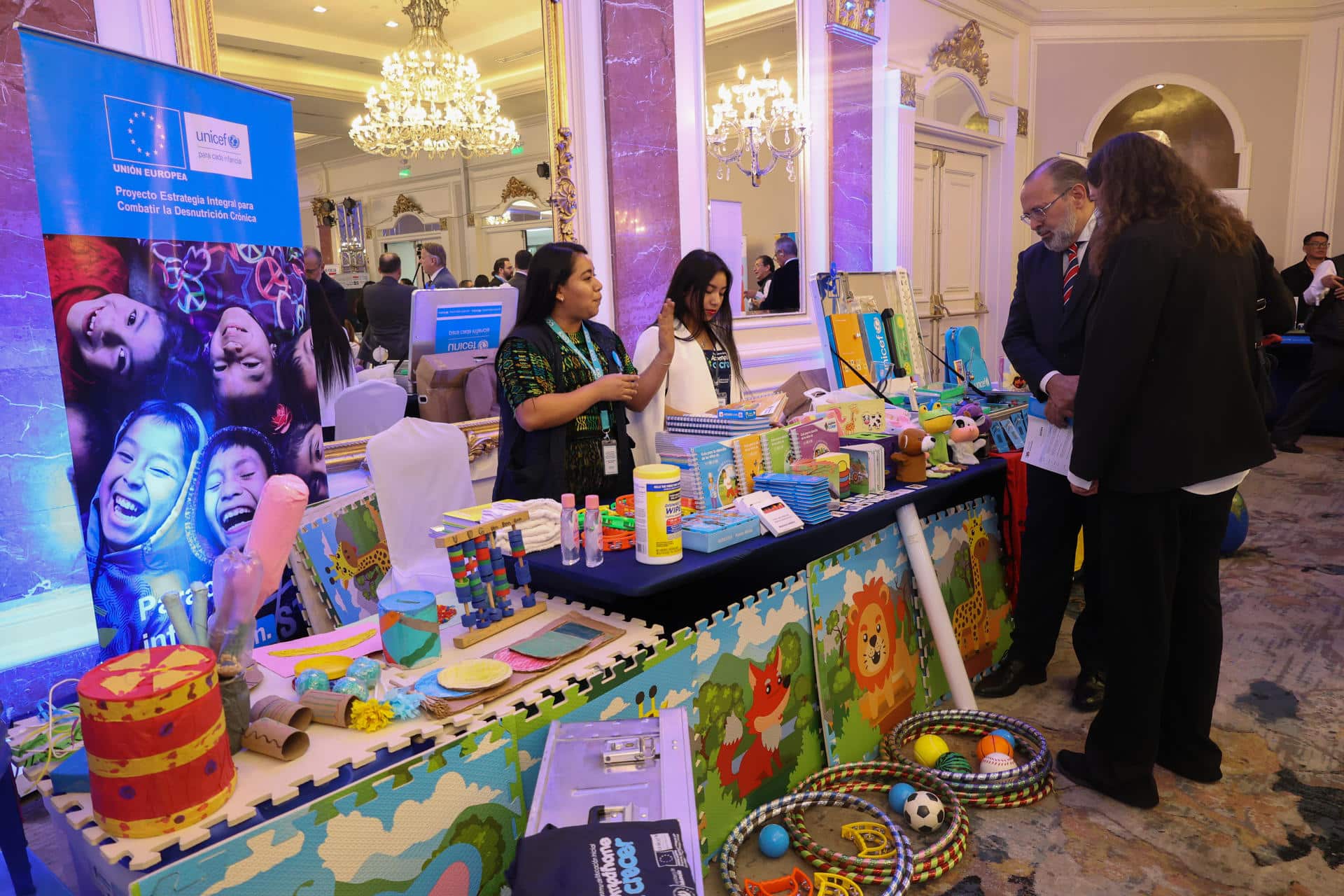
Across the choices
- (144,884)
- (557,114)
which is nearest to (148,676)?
(144,884)

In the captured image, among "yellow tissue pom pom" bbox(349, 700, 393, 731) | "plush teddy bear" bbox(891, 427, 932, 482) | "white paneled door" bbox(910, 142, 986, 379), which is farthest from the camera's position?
"white paneled door" bbox(910, 142, 986, 379)

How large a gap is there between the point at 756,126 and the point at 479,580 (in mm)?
4355

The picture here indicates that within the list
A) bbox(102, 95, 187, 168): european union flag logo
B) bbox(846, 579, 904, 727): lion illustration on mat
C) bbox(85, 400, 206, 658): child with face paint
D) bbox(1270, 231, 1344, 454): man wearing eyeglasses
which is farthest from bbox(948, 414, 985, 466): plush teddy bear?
bbox(1270, 231, 1344, 454): man wearing eyeglasses

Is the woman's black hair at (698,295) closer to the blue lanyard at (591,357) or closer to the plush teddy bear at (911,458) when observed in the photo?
the blue lanyard at (591,357)

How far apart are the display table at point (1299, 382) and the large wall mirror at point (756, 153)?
15.9 ft

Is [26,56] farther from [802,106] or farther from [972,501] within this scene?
[802,106]

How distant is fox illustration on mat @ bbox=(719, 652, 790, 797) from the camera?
6.82ft

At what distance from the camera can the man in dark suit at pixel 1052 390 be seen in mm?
2676

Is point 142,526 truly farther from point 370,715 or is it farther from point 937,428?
point 937,428

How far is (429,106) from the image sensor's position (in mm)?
3701

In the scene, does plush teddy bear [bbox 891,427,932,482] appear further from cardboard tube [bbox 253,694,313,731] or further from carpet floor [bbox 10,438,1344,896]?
cardboard tube [bbox 253,694,313,731]

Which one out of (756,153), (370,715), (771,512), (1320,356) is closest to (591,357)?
(771,512)

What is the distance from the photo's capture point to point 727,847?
79.8 inches

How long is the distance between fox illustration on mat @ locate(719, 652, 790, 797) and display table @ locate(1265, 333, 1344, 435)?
7339mm
